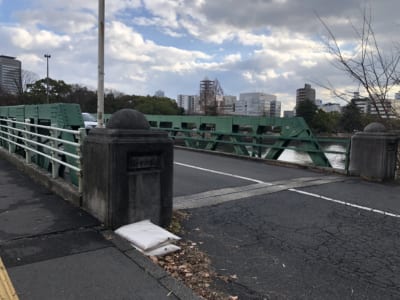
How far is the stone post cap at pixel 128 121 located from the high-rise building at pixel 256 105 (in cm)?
6489

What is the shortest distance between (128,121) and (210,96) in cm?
5207

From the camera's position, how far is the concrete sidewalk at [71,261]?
2.86 metres

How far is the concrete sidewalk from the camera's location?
2859 millimetres

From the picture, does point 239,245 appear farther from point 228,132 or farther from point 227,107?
point 227,107

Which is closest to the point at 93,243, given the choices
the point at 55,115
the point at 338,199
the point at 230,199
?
the point at 230,199

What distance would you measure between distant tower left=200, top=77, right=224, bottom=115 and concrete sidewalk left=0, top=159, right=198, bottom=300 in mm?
48772

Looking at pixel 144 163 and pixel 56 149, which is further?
pixel 56 149

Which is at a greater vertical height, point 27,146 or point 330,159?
point 27,146

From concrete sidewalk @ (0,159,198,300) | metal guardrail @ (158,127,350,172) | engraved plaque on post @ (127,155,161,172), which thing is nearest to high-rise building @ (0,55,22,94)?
metal guardrail @ (158,127,350,172)

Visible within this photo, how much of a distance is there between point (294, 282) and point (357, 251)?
120 centimetres

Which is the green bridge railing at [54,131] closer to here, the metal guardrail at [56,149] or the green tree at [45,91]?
the metal guardrail at [56,149]

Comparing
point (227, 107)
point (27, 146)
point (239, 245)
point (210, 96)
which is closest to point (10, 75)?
point (210, 96)

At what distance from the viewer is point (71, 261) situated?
3354 millimetres

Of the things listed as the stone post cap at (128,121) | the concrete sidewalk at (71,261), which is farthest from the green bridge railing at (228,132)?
the stone post cap at (128,121)
